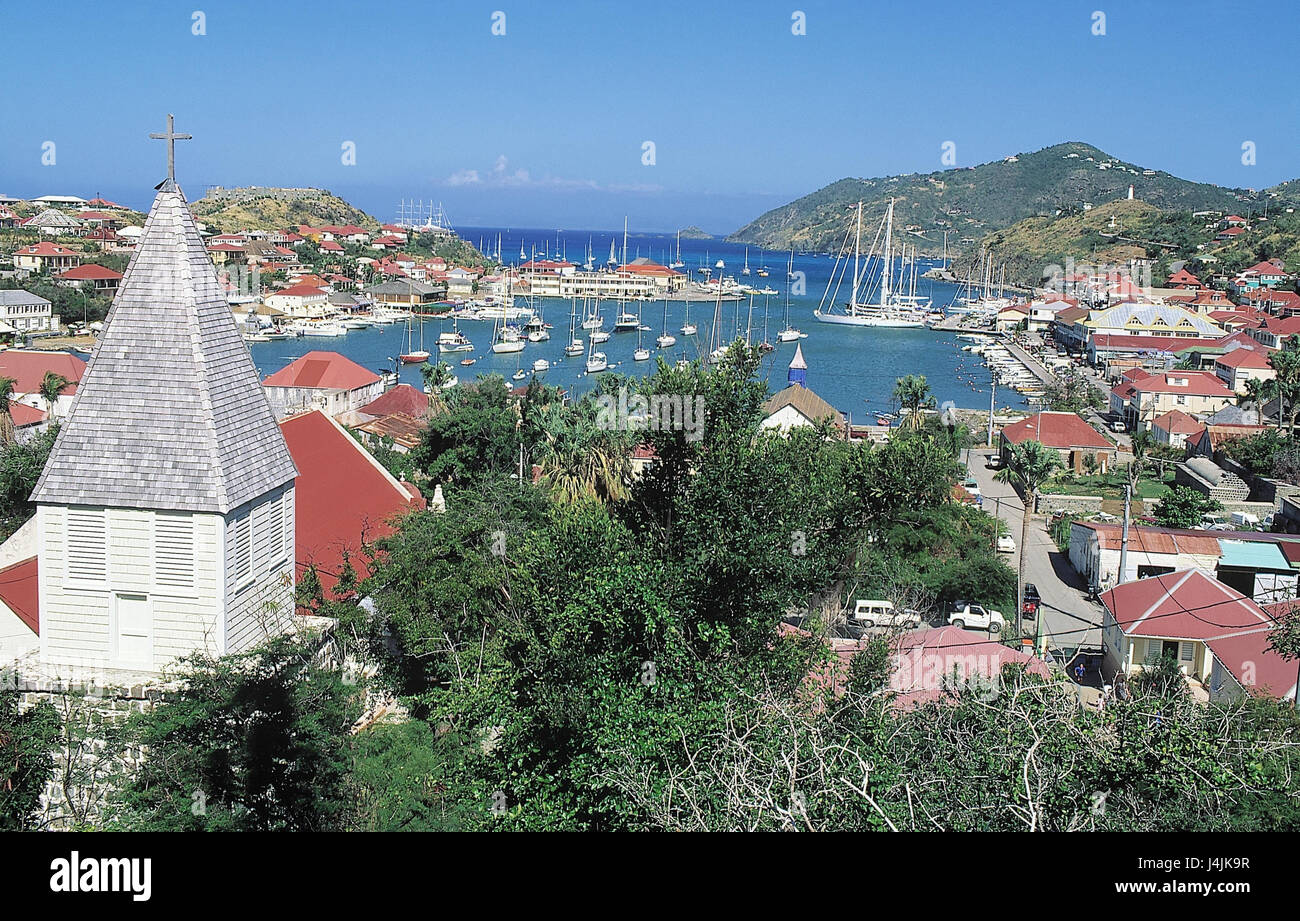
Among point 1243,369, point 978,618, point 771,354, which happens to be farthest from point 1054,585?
point 771,354

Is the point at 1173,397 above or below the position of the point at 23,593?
below

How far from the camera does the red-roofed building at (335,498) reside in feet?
41.6

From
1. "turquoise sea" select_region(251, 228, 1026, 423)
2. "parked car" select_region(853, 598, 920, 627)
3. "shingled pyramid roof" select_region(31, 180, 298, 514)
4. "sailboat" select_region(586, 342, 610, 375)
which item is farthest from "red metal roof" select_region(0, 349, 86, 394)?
"shingled pyramid roof" select_region(31, 180, 298, 514)

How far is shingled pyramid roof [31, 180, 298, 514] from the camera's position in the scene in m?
8.88

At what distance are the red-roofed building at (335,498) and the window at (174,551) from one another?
136 inches

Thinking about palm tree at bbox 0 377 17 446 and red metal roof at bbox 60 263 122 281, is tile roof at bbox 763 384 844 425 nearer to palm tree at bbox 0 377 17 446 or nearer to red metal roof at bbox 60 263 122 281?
palm tree at bbox 0 377 17 446

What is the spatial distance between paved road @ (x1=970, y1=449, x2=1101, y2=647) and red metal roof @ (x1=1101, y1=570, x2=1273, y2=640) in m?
0.95

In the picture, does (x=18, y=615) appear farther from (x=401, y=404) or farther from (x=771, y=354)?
(x=771, y=354)

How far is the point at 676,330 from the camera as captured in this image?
297ft

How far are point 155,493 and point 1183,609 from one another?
1438cm

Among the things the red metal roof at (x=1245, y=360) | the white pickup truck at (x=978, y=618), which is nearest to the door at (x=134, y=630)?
the white pickup truck at (x=978, y=618)

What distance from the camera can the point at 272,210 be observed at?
13238cm
